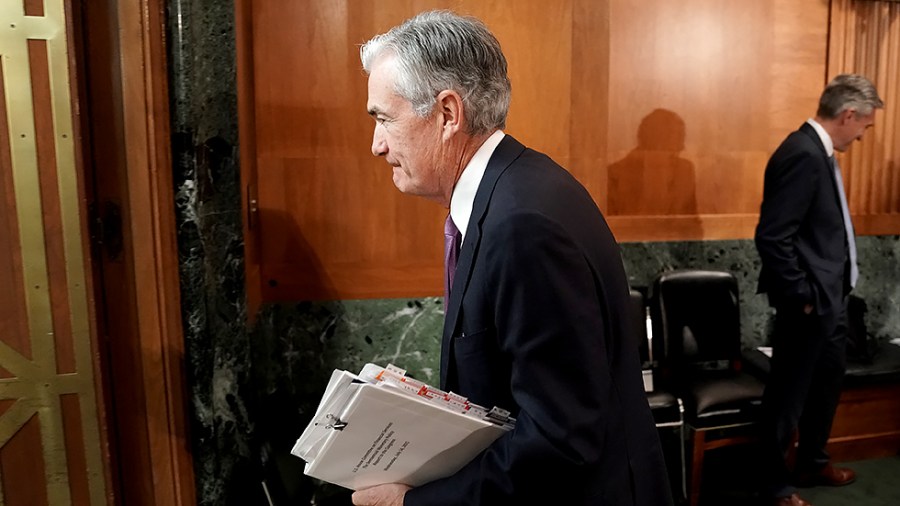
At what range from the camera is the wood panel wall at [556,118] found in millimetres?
2748

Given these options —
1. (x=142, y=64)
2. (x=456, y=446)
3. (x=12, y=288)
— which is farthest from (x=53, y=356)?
(x=456, y=446)

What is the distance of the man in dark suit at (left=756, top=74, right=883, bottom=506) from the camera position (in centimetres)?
266

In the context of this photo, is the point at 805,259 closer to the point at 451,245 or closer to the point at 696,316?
the point at 696,316

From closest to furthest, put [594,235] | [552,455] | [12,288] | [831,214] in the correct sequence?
1. [552,455]
2. [594,235]
3. [12,288]
4. [831,214]

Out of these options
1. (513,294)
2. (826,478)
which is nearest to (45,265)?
(513,294)

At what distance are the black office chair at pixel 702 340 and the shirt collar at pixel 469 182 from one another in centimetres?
215

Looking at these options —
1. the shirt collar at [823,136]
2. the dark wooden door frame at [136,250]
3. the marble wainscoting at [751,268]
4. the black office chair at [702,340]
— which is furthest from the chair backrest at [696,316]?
the dark wooden door frame at [136,250]

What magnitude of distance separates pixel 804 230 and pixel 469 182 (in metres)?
2.21

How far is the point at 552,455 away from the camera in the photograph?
924 mm

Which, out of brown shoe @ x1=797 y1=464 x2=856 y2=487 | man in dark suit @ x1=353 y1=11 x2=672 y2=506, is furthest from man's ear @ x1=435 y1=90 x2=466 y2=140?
brown shoe @ x1=797 y1=464 x2=856 y2=487

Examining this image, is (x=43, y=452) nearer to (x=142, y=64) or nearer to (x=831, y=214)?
(x=142, y=64)

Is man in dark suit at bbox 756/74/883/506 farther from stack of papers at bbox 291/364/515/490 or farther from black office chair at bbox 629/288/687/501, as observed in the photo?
stack of papers at bbox 291/364/515/490

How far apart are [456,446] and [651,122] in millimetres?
2679

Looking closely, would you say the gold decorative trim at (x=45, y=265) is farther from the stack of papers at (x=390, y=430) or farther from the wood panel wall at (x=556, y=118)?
the stack of papers at (x=390, y=430)
